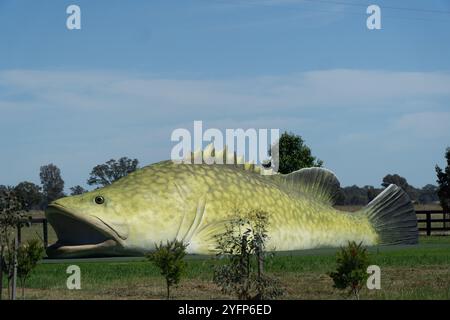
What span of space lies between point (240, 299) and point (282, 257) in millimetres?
8316

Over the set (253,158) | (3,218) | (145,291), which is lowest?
(145,291)

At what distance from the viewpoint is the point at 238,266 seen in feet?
44.8

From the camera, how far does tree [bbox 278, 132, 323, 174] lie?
149 feet

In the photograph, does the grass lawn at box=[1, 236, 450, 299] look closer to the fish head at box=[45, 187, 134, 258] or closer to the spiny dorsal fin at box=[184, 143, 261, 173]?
the fish head at box=[45, 187, 134, 258]

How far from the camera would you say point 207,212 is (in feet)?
75.4

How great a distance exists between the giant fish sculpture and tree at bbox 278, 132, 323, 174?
61.4 ft

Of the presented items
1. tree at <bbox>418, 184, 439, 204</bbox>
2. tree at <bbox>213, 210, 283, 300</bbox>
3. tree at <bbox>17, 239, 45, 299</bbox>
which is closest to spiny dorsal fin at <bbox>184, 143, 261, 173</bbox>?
tree at <bbox>17, 239, 45, 299</bbox>

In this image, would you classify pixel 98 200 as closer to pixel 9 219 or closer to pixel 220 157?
pixel 220 157

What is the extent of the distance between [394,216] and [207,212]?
6719mm

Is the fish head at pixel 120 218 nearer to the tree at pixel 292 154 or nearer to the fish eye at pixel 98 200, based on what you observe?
the fish eye at pixel 98 200
